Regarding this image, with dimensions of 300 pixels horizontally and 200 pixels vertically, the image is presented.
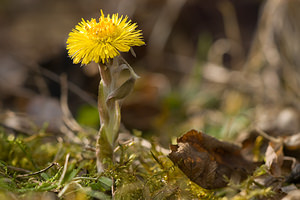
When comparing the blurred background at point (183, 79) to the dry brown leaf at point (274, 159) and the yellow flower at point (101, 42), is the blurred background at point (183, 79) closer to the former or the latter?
the dry brown leaf at point (274, 159)

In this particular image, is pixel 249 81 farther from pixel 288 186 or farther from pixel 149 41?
pixel 288 186

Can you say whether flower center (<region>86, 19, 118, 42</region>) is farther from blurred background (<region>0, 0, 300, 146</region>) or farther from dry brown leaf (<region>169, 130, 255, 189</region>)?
blurred background (<region>0, 0, 300, 146</region>)

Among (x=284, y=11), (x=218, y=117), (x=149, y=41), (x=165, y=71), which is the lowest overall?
(x=218, y=117)

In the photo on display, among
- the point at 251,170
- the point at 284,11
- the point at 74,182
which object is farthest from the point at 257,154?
the point at 284,11

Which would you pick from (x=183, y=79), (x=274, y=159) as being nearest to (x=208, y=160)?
(x=274, y=159)

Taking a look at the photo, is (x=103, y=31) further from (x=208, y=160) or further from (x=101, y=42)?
(x=208, y=160)

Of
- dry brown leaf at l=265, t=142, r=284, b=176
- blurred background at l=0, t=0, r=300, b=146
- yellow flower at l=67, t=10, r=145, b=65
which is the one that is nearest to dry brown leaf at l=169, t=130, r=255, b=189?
dry brown leaf at l=265, t=142, r=284, b=176

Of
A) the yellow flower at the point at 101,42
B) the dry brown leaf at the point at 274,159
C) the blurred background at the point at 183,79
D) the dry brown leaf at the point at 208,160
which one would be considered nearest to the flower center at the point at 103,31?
the yellow flower at the point at 101,42
